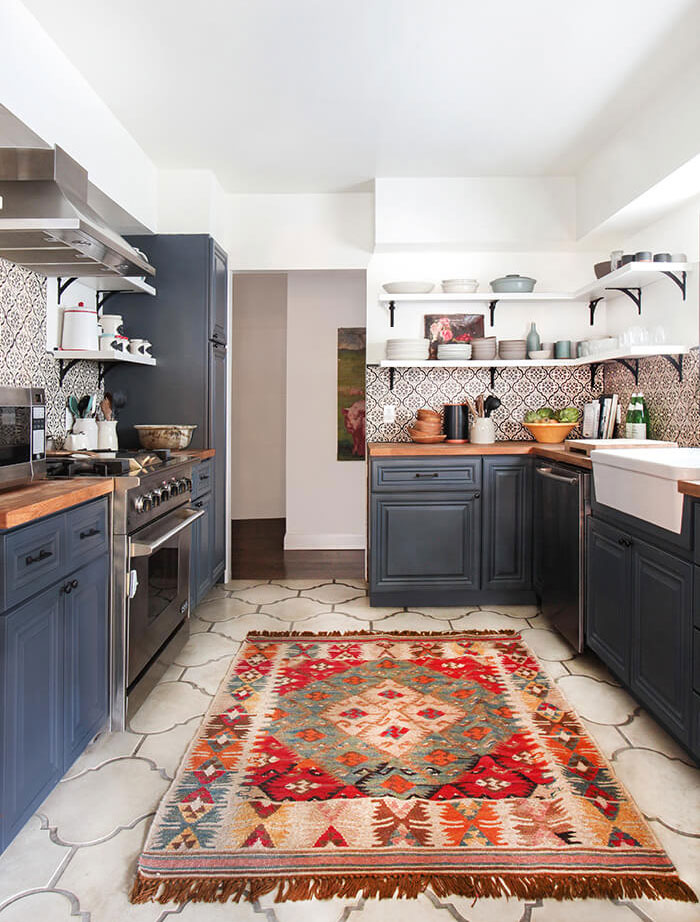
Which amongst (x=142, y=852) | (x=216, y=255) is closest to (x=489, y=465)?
(x=216, y=255)

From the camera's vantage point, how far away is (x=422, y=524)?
144 inches

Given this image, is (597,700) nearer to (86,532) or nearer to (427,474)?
(427,474)

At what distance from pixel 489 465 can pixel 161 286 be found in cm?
222

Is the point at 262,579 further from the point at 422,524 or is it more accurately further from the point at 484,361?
the point at 484,361

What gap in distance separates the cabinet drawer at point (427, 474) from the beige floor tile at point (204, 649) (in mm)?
1199

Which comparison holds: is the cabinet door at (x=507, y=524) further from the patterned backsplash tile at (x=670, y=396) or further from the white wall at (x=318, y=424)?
the white wall at (x=318, y=424)

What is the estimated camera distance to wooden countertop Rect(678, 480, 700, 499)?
1.89 metres

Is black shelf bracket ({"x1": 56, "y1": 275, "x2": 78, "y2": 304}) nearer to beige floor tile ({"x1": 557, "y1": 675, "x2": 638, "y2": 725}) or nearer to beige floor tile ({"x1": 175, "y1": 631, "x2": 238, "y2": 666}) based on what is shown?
beige floor tile ({"x1": 175, "y1": 631, "x2": 238, "y2": 666})

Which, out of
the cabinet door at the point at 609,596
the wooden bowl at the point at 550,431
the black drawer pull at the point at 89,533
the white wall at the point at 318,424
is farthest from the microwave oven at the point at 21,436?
the white wall at the point at 318,424

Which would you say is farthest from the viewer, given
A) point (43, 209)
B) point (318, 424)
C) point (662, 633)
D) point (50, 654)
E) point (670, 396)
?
point (318, 424)

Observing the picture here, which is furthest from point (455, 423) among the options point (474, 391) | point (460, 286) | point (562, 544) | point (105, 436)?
point (105, 436)

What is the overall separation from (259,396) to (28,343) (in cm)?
382

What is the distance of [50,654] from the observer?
1746mm

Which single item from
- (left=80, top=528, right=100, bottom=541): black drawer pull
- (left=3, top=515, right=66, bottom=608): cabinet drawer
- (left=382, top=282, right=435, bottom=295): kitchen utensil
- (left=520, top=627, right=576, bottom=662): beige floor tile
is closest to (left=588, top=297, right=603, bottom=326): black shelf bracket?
(left=382, top=282, right=435, bottom=295): kitchen utensil
